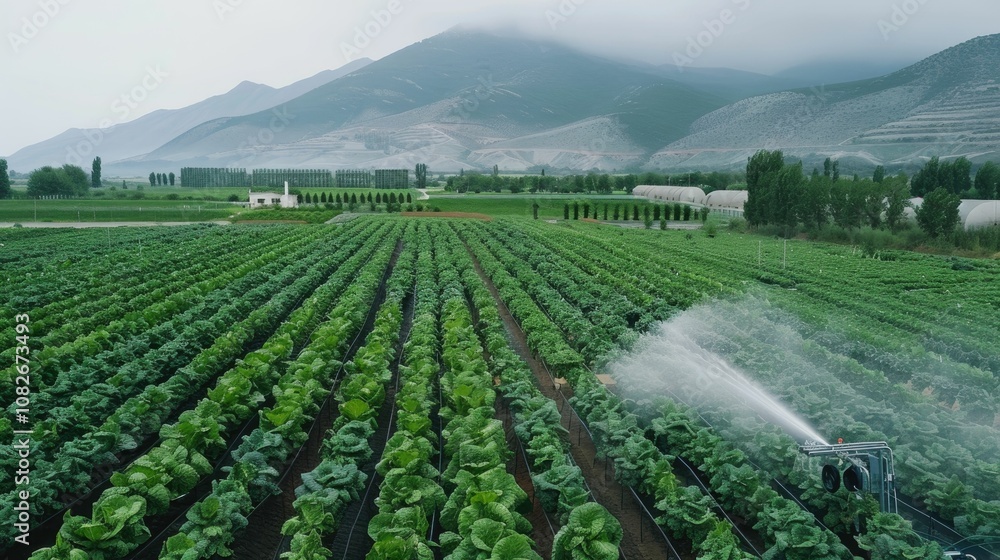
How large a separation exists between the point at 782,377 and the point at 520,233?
3358cm

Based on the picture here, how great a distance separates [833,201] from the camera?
53.3 metres

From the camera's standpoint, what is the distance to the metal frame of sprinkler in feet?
23.2

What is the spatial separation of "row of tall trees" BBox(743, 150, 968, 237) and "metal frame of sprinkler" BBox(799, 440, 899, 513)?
43.1 meters

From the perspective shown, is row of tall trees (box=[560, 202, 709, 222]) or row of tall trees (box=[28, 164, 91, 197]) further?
row of tall trees (box=[28, 164, 91, 197])

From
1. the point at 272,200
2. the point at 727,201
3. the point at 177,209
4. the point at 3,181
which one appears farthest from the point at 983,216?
the point at 3,181

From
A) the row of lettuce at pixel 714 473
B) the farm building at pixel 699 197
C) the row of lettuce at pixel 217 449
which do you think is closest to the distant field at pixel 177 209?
the farm building at pixel 699 197

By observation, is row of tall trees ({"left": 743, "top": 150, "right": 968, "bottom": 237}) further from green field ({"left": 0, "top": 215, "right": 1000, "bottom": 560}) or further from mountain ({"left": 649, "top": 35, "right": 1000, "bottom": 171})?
mountain ({"left": 649, "top": 35, "right": 1000, "bottom": 171})

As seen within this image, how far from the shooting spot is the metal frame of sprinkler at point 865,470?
7062 mm

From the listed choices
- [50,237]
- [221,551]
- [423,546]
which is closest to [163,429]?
[221,551]

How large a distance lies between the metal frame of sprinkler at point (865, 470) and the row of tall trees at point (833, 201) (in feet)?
141

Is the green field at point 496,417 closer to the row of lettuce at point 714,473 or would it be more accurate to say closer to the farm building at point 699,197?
the row of lettuce at point 714,473

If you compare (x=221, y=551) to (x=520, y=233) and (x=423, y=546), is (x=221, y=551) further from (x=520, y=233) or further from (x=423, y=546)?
(x=520, y=233)

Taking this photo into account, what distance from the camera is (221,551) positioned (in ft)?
24.0

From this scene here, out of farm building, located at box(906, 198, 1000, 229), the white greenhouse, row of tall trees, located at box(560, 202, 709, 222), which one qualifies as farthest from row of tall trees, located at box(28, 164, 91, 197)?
farm building, located at box(906, 198, 1000, 229)
